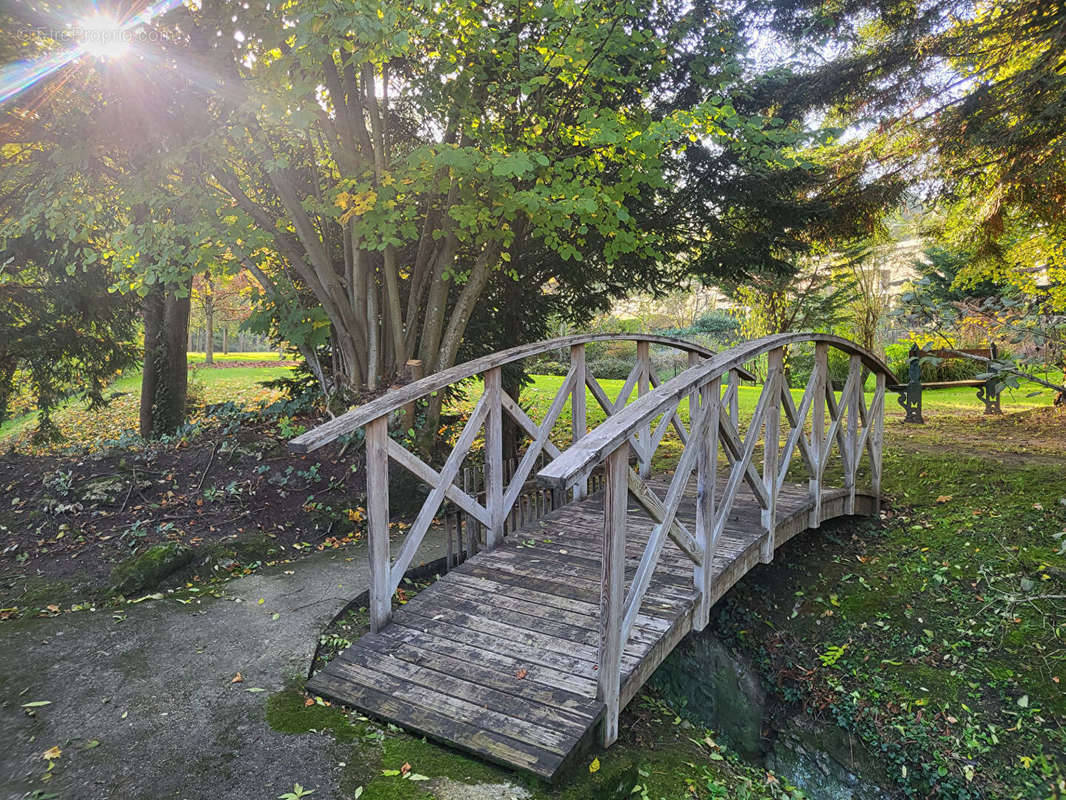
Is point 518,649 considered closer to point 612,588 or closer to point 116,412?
point 612,588

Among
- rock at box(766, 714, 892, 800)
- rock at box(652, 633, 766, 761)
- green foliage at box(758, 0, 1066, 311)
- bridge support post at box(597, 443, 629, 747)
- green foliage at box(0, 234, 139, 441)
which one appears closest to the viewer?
bridge support post at box(597, 443, 629, 747)

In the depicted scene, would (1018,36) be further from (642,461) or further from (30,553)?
(30,553)

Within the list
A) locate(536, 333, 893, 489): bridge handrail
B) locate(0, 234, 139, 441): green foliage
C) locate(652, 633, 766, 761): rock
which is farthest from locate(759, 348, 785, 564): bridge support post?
locate(0, 234, 139, 441): green foliage

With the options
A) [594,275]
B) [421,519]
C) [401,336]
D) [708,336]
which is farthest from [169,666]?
[708,336]

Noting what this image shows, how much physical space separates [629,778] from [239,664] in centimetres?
207

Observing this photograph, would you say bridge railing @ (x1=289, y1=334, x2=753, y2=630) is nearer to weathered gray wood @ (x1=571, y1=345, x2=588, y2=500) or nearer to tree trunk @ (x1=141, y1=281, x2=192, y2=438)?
weathered gray wood @ (x1=571, y1=345, x2=588, y2=500)

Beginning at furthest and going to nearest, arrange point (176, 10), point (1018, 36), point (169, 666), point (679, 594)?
point (1018, 36)
point (176, 10)
point (679, 594)
point (169, 666)

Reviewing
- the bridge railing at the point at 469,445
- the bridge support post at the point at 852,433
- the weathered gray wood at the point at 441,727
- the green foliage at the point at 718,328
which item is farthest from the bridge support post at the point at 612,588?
the green foliage at the point at 718,328

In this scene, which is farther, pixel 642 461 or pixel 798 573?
pixel 642 461

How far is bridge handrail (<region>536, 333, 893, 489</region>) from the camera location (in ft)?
7.20

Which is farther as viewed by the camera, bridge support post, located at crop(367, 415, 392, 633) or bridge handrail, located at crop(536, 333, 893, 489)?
bridge support post, located at crop(367, 415, 392, 633)

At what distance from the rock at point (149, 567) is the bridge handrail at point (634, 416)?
3.36 meters

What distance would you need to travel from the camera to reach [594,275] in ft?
25.2

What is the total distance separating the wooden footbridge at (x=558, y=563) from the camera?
2553 mm
